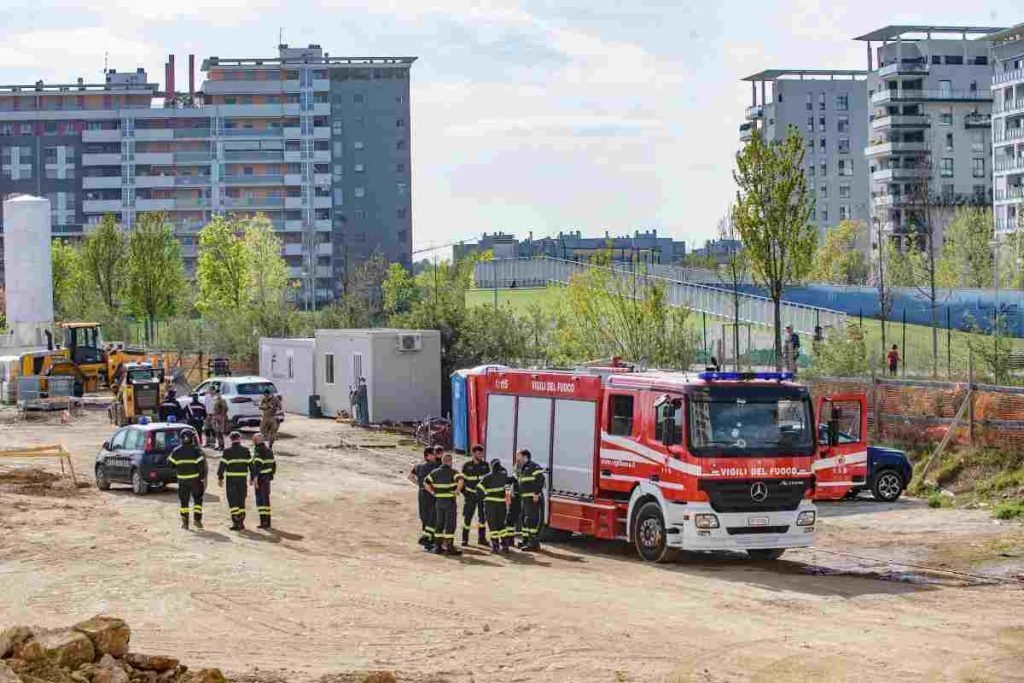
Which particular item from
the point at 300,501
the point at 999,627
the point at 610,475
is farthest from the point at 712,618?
the point at 300,501

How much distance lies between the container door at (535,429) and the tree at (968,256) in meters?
54.7

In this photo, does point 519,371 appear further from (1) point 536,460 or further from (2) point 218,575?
(2) point 218,575

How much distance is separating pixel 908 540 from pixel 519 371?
7092 mm

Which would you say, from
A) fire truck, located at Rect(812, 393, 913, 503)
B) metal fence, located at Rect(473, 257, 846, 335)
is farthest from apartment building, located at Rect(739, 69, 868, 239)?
fire truck, located at Rect(812, 393, 913, 503)

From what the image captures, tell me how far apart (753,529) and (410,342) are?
2569 cm

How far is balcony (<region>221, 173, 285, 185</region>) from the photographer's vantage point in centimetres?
15375

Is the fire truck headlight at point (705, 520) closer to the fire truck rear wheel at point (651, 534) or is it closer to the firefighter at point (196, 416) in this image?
the fire truck rear wheel at point (651, 534)

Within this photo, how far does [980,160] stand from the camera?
438 feet

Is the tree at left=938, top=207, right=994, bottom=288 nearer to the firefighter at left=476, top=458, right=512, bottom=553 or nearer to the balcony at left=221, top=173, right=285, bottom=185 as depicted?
the firefighter at left=476, top=458, right=512, bottom=553

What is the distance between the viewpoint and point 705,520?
71.6 feet

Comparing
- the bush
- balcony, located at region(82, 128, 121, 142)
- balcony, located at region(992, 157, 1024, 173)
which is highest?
balcony, located at region(82, 128, 121, 142)

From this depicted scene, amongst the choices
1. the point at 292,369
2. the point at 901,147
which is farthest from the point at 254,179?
the point at 292,369

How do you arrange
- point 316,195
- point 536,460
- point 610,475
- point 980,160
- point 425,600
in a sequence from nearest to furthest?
point 425,600
point 610,475
point 536,460
point 980,160
point 316,195

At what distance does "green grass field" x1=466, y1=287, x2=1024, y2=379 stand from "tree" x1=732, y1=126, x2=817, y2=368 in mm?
3383
